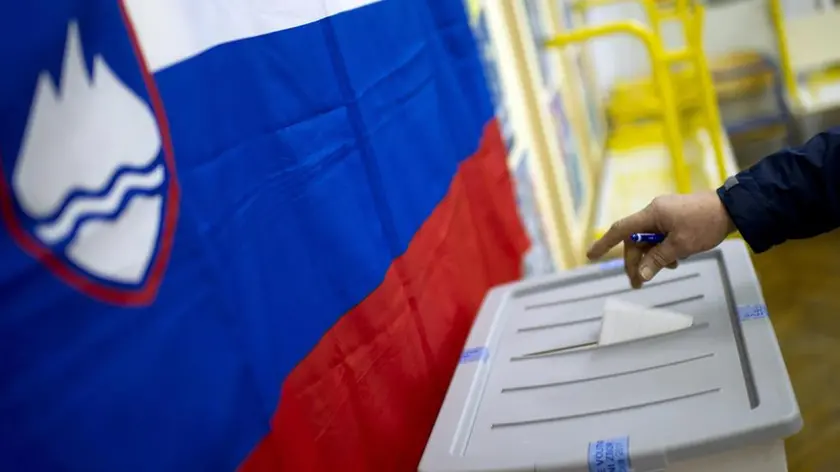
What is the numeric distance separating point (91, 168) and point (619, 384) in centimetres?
58

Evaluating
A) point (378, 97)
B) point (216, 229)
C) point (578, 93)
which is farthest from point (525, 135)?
point (216, 229)

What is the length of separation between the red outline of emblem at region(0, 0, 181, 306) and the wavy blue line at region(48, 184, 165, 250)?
0.01m

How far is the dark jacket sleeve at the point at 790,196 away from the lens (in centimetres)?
92

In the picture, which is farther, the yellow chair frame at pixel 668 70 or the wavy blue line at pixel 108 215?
the yellow chair frame at pixel 668 70

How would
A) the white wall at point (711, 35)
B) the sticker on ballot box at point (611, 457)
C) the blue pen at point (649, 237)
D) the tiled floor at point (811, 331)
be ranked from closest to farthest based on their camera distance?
1. the sticker on ballot box at point (611, 457)
2. the blue pen at point (649, 237)
3. the tiled floor at point (811, 331)
4. the white wall at point (711, 35)

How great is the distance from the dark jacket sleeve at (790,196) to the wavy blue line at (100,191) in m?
0.67

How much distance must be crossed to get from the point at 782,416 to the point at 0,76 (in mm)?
668

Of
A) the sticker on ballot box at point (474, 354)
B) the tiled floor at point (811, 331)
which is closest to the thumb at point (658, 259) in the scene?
the sticker on ballot box at point (474, 354)

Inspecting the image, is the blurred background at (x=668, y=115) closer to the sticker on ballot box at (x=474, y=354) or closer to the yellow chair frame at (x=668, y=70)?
the yellow chair frame at (x=668, y=70)

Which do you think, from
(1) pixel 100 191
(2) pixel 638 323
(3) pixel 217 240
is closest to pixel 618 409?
(2) pixel 638 323

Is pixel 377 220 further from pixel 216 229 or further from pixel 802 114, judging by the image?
pixel 802 114

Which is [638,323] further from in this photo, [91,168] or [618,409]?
[91,168]

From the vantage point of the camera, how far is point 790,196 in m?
0.93

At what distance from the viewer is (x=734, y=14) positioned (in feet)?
11.7
